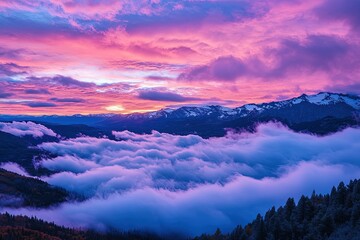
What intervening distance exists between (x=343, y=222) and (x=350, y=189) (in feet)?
88.8

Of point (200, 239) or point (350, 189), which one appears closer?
point (350, 189)

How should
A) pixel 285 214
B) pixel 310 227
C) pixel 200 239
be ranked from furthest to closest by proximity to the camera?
pixel 200 239
pixel 285 214
pixel 310 227

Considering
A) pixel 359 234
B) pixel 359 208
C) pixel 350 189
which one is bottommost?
pixel 359 234

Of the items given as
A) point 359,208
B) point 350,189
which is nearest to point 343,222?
point 359,208

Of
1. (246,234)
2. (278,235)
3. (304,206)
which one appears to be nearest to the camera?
(278,235)

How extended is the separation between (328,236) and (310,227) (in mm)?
6445

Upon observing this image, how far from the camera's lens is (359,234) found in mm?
74750

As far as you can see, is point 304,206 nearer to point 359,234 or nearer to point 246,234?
point 246,234

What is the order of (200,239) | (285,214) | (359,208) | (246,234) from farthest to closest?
(200,239) → (246,234) → (285,214) → (359,208)

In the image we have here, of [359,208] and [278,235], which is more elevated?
[359,208]

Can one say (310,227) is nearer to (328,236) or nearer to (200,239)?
(328,236)

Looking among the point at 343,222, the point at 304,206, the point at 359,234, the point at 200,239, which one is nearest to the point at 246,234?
the point at 304,206

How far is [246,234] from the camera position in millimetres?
127938

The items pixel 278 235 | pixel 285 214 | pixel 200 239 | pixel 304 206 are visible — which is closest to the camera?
pixel 278 235
